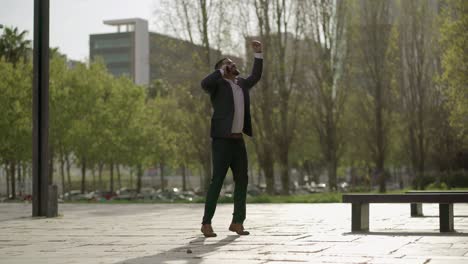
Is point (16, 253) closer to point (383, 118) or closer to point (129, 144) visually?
point (383, 118)

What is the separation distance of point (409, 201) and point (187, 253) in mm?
2933

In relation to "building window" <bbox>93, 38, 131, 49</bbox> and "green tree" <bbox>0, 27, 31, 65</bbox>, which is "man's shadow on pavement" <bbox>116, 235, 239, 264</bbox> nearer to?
"green tree" <bbox>0, 27, 31, 65</bbox>

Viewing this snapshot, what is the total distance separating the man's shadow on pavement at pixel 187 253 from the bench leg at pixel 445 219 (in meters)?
2.30

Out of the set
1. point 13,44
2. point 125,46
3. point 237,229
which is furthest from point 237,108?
point 125,46

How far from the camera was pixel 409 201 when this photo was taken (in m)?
8.25

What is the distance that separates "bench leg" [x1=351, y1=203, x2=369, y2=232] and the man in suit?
1.26 meters

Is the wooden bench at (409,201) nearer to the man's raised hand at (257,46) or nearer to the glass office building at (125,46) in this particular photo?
the man's raised hand at (257,46)

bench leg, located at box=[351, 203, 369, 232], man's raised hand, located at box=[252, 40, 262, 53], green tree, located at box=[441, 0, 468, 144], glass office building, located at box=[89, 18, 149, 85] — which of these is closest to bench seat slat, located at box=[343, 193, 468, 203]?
bench leg, located at box=[351, 203, 369, 232]

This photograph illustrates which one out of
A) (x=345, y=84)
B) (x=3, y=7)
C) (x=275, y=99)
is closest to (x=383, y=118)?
(x=345, y=84)

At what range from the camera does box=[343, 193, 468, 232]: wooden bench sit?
806cm

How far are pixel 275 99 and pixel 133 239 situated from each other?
86.4 feet

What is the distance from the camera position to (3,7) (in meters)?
18.1

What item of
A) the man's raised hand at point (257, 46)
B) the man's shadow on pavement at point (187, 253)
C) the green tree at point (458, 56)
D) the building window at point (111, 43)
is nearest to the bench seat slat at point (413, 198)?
the man's shadow on pavement at point (187, 253)

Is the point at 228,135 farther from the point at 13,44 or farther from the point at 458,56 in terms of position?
the point at 13,44
